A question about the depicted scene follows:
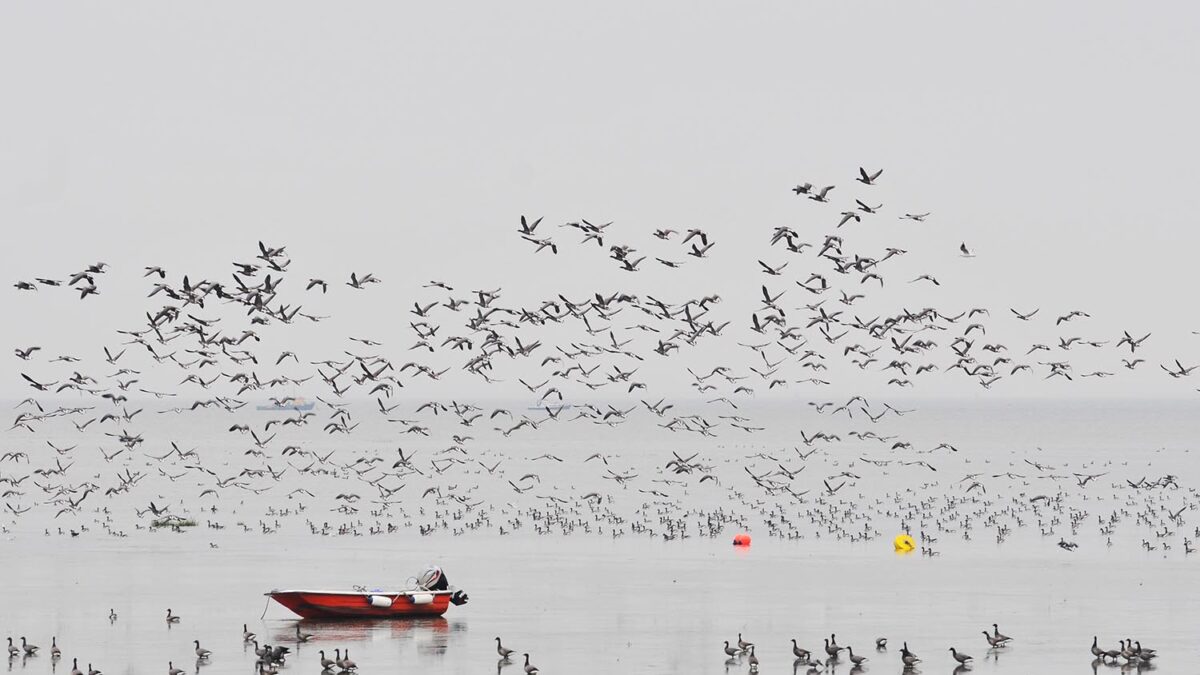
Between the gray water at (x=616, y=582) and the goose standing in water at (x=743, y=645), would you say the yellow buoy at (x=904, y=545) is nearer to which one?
the gray water at (x=616, y=582)

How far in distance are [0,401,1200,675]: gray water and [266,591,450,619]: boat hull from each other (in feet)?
1.58

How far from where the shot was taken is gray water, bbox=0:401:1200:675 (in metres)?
45.6

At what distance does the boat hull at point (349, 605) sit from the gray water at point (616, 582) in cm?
48

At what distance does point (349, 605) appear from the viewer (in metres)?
50.4

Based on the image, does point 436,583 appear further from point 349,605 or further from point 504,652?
point 504,652

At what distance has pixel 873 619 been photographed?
168ft

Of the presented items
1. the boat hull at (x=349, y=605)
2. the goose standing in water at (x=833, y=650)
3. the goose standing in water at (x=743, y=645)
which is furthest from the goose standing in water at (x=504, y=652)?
the goose standing in water at (x=833, y=650)

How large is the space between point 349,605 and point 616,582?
41.9 feet

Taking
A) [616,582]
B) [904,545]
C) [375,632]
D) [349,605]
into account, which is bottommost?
[375,632]

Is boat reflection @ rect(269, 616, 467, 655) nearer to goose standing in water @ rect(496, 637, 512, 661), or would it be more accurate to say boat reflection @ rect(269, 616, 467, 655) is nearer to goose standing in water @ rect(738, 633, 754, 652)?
goose standing in water @ rect(496, 637, 512, 661)

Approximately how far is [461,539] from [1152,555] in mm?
30552

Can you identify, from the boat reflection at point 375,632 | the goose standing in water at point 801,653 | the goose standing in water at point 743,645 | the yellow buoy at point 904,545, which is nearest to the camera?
the goose standing in water at point 801,653

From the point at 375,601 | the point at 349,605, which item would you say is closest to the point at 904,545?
the point at 375,601

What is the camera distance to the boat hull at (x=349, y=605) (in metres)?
49.9
